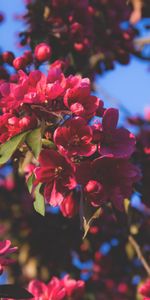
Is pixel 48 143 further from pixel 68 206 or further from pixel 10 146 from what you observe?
pixel 68 206

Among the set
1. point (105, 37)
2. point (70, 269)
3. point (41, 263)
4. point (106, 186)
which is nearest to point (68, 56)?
point (105, 37)

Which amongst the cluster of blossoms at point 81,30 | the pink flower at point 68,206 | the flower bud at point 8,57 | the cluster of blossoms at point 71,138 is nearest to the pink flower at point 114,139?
the cluster of blossoms at point 71,138

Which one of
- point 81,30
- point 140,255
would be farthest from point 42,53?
point 140,255

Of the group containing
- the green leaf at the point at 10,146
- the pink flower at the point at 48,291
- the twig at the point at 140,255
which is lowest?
the twig at the point at 140,255

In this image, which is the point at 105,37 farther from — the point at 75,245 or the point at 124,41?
the point at 75,245

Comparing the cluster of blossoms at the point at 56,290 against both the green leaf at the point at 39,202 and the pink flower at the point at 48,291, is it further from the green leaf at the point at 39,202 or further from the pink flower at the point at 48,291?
the green leaf at the point at 39,202

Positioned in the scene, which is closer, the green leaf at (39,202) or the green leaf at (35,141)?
the green leaf at (35,141)
